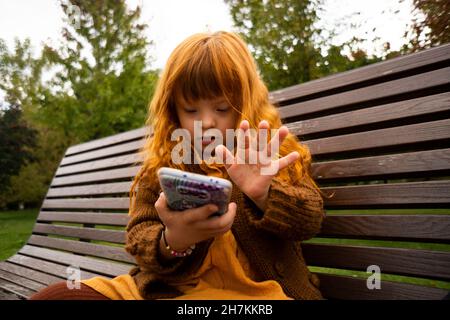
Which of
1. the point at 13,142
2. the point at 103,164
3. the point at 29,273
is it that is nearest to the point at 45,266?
the point at 29,273

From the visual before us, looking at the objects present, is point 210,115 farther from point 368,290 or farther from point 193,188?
point 368,290

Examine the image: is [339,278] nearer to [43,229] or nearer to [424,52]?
[424,52]

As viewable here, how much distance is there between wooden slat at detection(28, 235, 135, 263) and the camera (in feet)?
8.68

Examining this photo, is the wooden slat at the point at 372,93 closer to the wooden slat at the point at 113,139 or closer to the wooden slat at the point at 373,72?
the wooden slat at the point at 373,72

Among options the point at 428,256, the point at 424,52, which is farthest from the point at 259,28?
the point at 428,256

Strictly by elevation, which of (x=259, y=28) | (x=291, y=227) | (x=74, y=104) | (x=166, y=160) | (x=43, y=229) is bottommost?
(x=43, y=229)

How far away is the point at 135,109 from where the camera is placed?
9773mm

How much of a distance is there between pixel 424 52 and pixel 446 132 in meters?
0.35

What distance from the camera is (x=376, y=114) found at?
1.69 meters

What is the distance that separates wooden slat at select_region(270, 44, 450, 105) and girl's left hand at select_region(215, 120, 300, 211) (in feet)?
2.44

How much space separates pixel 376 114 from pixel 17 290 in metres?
2.29

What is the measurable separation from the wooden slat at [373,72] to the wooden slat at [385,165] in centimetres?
35

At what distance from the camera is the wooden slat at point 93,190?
2915 millimetres

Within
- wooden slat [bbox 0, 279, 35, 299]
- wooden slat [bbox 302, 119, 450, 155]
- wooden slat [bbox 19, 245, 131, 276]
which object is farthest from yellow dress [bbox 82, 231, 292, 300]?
wooden slat [bbox 0, 279, 35, 299]
